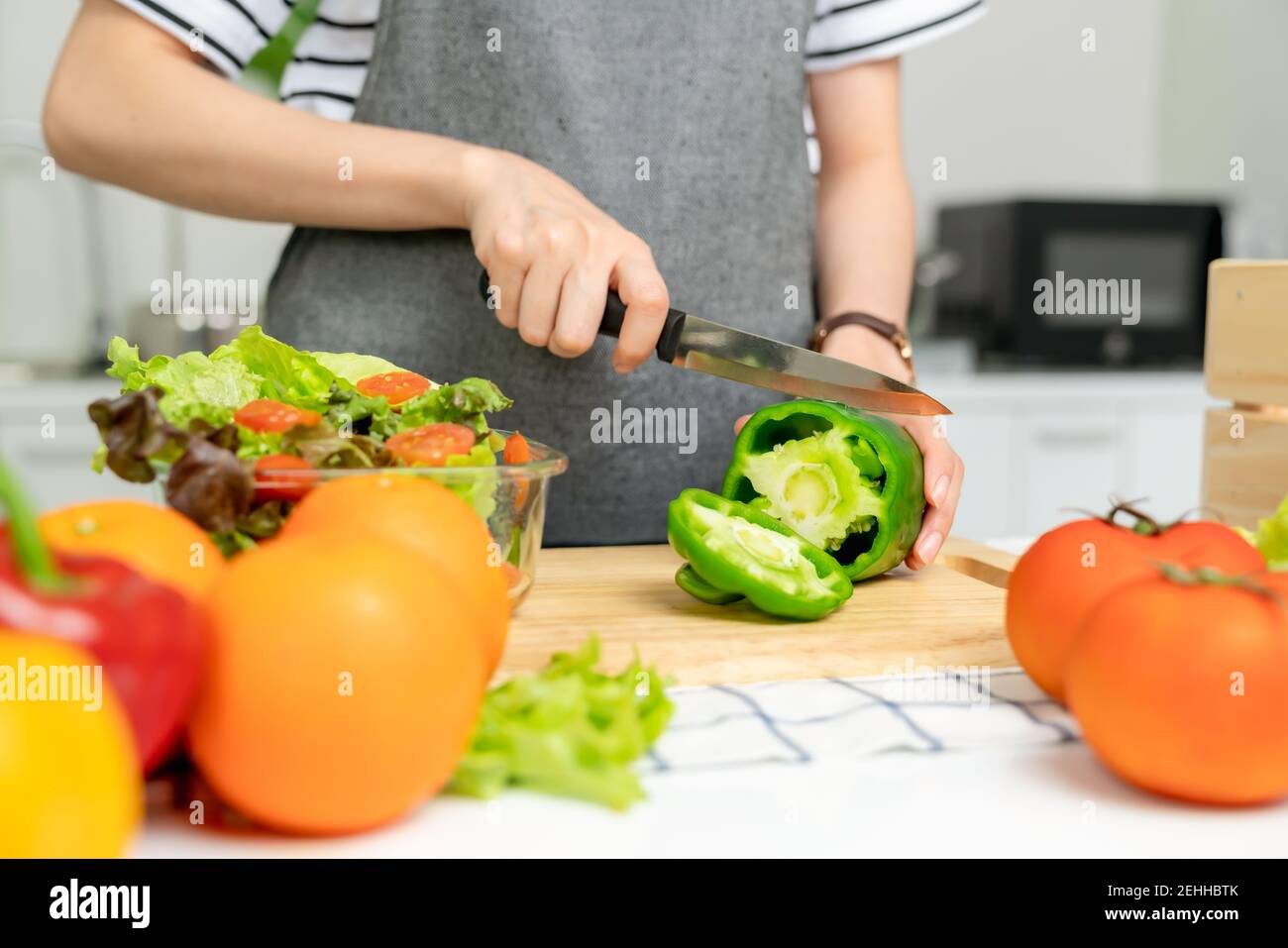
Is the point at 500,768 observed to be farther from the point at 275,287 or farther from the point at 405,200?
the point at 275,287

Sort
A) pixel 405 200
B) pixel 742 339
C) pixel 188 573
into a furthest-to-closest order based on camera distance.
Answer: pixel 405 200 → pixel 742 339 → pixel 188 573

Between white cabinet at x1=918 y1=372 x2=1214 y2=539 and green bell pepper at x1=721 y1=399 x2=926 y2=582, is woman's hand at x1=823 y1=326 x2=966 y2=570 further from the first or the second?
white cabinet at x1=918 y1=372 x2=1214 y2=539

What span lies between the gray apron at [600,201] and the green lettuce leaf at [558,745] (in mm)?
655

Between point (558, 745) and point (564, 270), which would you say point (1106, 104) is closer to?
point (564, 270)

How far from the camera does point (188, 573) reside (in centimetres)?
49

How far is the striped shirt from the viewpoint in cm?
105

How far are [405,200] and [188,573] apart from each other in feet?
1.98

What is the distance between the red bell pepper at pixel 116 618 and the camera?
1.25 ft

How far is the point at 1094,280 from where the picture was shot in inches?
104

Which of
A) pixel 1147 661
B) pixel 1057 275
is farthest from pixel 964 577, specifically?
pixel 1057 275

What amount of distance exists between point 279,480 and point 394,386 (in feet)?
0.63

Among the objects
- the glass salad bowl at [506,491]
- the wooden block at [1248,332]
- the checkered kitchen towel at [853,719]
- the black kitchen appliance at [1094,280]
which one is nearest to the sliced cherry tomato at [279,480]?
the glass salad bowl at [506,491]

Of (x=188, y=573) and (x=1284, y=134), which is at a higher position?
(x=1284, y=134)

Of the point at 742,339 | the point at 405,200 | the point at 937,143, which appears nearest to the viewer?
the point at 742,339
